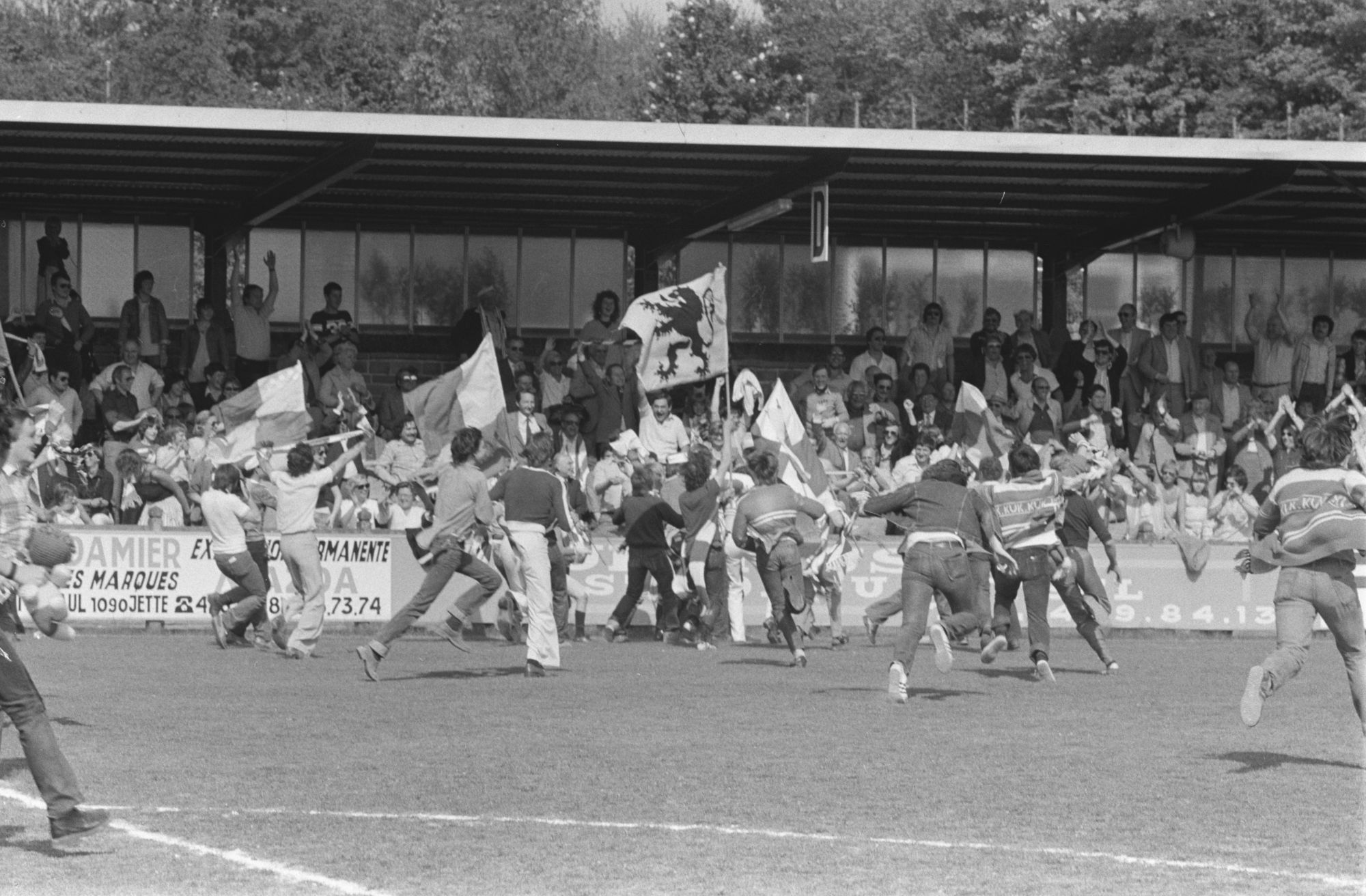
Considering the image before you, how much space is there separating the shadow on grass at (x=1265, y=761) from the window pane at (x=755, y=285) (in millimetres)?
20634

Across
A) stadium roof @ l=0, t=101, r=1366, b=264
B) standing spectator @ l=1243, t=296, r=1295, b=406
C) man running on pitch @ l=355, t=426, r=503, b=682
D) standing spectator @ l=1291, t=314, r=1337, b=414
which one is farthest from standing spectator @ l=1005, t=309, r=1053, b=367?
man running on pitch @ l=355, t=426, r=503, b=682

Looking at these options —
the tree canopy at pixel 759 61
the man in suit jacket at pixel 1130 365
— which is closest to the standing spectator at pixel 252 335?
the man in suit jacket at pixel 1130 365

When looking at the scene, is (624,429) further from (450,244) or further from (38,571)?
(38,571)

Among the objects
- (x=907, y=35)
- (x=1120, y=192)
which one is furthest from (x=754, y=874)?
(x=907, y=35)

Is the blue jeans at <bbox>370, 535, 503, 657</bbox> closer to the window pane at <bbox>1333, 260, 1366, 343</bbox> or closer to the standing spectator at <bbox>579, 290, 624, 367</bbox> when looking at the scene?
the standing spectator at <bbox>579, 290, 624, 367</bbox>

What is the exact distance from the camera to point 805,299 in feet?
106

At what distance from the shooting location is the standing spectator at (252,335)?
1086 inches

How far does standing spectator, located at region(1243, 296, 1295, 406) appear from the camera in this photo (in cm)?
2933

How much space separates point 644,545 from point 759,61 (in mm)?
50039

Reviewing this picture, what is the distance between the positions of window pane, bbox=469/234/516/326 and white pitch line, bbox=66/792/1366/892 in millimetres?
22297

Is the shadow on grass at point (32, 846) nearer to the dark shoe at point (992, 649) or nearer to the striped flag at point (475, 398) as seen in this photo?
the dark shoe at point (992, 649)

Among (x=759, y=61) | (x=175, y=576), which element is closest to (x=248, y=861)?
(x=175, y=576)

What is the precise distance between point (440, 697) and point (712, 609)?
6585mm

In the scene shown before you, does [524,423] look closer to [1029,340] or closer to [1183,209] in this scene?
[1029,340]
